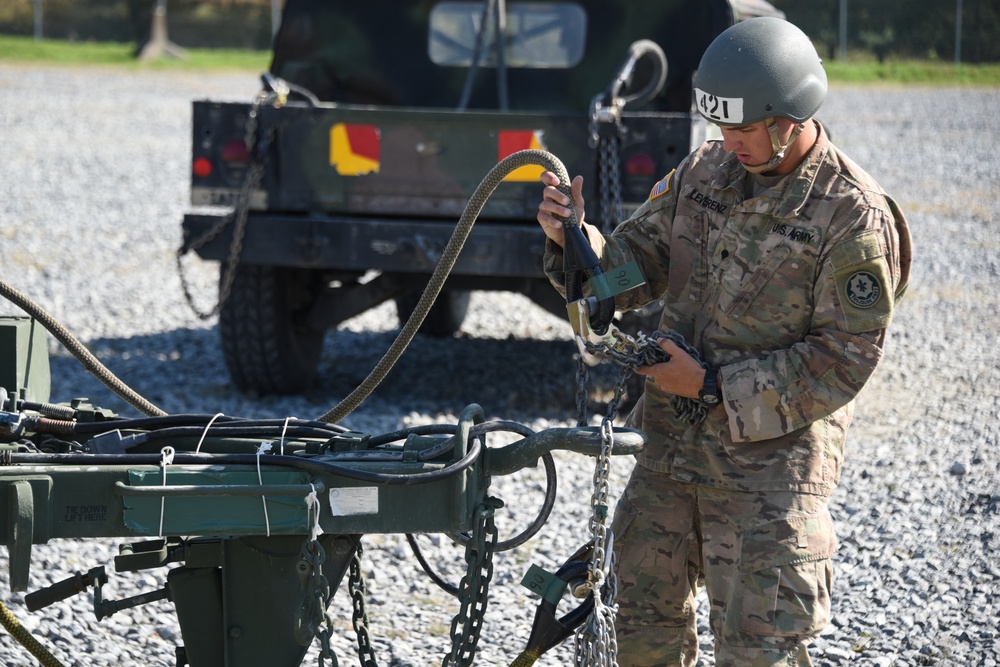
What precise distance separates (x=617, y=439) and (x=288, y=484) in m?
0.68

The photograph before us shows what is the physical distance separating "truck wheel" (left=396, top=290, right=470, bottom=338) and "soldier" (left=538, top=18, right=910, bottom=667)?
4736 millimetres

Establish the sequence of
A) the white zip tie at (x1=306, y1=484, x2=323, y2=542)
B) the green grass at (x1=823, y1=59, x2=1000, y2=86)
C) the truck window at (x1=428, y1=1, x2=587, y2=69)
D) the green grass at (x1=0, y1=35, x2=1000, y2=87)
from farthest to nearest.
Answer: the green grass at (x1=0, y1=35, x2=1000, y2=87) → the green grass at (x1=823, y1=59, x2=1000, y2=86) → the truck window at (x1=428, y1=1, x2=587, y2=69) → the white zip tie at (x1=306, y1=484, x2=323, y2=542)

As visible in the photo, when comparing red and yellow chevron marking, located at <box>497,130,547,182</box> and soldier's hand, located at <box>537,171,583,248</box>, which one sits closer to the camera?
soldier's hand, located at <box>537,171,583,248</box>

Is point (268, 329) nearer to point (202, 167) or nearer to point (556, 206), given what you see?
point (202, 167)

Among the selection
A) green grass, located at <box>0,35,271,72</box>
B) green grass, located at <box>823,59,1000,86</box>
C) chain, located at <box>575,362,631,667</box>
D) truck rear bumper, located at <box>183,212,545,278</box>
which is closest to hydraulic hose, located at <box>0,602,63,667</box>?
chain, located at <box>575,362,631,667</box>

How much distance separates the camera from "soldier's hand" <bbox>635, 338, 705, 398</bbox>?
9.57 feet

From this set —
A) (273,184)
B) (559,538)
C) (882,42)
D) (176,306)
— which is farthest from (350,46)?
(882,42)

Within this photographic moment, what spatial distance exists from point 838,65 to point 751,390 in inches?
1026

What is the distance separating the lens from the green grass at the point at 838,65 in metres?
26.7

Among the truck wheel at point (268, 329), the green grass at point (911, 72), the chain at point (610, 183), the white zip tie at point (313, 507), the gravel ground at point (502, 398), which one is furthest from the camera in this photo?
the green grass at point (911, 72)

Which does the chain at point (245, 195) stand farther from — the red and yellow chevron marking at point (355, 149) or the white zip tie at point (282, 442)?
the white zip tie at point (282, 442)

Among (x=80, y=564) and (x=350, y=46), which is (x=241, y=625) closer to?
(x=80, y=564)

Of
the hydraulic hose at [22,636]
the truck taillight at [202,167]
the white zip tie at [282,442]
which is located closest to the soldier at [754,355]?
the white zip tie at [282,442]

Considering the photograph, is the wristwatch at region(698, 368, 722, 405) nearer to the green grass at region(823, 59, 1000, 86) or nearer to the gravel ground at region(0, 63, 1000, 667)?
the gravel ground at region(0, 63, 1000, 667)
